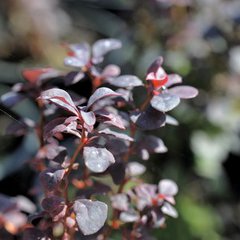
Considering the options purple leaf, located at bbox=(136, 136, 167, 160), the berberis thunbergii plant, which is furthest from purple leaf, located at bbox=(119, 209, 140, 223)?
purple leaf, located at bbox=(136, 136, 167, 160)

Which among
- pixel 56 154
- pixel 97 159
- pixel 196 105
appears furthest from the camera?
pixel 196 105

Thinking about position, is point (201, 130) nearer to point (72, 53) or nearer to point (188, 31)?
point (188, 31)

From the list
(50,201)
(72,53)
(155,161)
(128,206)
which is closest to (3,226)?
(50,201)

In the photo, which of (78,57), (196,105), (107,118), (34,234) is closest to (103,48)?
(78,57)

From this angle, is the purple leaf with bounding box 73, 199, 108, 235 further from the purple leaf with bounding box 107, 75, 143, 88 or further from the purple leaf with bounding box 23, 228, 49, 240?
the purple leaf with bounding box 107, 75, 143, 88

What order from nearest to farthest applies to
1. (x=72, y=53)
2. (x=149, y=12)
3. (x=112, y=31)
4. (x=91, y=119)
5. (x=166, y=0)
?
(x=91, y=119) → (x=72, y=53) → (x=166, y=0) → (x=149, y=12) → (x=112, y=31)

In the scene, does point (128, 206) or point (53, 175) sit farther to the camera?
point (128, 206)

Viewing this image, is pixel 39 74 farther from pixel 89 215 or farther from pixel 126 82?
pixel 89 215
